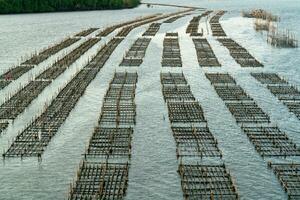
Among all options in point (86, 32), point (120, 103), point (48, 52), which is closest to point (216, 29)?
point (86, 32)

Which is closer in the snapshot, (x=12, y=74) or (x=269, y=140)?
(x=269, y=140)

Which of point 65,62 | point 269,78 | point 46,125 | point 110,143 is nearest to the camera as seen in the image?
point 110,143

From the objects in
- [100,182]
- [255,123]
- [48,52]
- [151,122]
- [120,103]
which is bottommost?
[100,182]

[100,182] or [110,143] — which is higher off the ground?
[110,143]

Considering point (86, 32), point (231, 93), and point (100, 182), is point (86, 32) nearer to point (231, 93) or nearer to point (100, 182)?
point (231, 93)

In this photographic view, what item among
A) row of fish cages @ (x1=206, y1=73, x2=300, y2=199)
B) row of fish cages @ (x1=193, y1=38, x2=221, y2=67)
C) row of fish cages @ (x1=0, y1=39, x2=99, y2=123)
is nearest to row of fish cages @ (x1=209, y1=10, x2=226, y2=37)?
row of fish cages @ (x1=193, y1=38, x2=221, y2=67)
